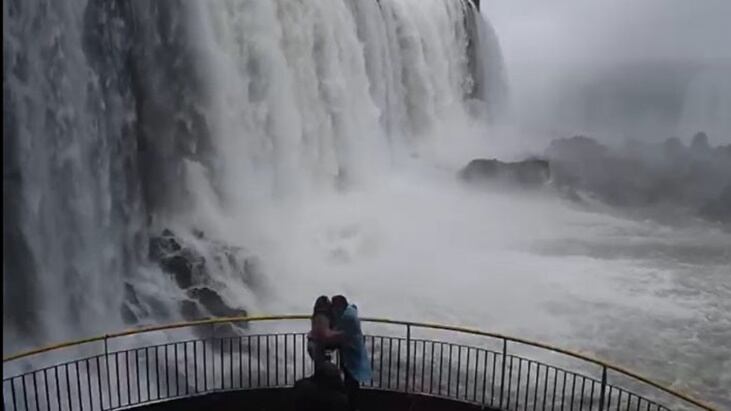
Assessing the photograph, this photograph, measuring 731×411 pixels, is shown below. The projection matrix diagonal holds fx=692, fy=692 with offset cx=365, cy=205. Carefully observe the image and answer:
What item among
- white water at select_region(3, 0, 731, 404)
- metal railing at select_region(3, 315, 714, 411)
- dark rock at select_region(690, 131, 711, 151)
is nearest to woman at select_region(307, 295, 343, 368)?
metal railing at select_region(3, 315, 714, 411)

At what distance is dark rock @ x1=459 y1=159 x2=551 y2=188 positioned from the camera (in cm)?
2962

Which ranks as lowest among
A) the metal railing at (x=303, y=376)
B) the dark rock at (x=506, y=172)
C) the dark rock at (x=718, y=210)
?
the metal railing at (x=303, y=376)

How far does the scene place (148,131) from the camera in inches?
601

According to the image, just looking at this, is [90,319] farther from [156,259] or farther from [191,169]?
[191,169]

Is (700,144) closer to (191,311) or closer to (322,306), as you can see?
(191,311)

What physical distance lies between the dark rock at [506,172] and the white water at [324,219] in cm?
110

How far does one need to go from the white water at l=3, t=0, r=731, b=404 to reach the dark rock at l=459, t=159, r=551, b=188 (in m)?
1.10

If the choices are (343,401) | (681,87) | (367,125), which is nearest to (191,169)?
(367,125)

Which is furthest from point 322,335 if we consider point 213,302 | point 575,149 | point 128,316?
point 575,149

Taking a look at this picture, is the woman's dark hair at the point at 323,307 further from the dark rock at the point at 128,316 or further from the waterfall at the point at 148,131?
the dark rock at the point at 128,316

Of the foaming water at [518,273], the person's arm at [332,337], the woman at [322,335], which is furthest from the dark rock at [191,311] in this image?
the person's arm at [332,337]

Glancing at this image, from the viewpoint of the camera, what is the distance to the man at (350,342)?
5.61 m

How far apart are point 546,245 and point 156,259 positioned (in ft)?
42.0

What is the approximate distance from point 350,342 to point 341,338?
6.2 inches
